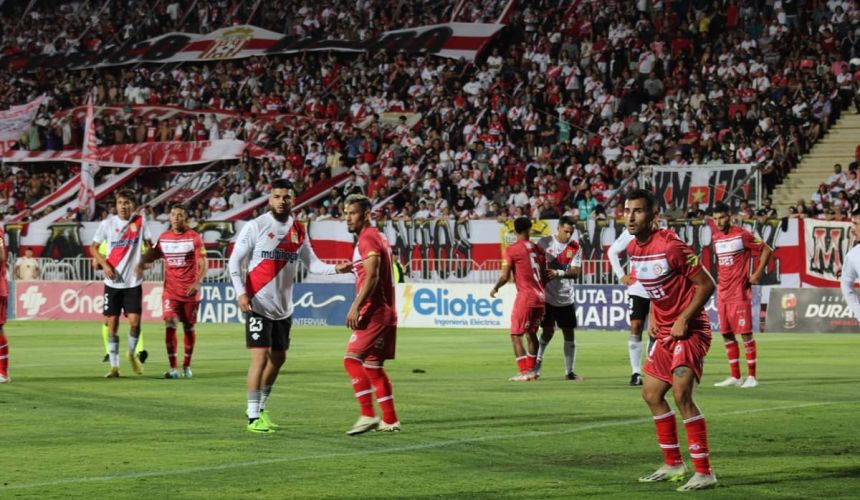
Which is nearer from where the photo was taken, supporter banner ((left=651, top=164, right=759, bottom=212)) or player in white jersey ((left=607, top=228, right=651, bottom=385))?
player in white jersey ((left=607, top=228, right=651, bottom=385))

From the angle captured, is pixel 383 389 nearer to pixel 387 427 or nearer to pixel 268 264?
pixel 387 427

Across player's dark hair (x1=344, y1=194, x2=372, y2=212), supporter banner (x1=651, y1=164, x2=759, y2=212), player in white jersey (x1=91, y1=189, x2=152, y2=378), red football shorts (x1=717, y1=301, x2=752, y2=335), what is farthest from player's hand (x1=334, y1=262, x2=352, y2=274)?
supporter banner (x1=651, y1=164, x2=759, y2=212)

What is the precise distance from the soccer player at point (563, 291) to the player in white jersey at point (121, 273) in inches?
223

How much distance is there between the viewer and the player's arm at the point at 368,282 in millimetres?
12602

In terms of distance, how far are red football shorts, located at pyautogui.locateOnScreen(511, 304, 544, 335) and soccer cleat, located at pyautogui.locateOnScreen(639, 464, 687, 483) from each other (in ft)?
30.6

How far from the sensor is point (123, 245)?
2002 centimetres

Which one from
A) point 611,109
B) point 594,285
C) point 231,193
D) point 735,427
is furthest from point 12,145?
point 735,427

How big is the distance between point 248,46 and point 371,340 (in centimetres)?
4263

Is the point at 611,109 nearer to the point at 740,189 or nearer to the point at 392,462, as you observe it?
the point at 740,189

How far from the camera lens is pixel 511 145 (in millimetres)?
41562

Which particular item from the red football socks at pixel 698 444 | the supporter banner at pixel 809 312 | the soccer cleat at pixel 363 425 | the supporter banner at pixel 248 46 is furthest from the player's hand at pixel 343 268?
the supporter banner at pixel 248 46

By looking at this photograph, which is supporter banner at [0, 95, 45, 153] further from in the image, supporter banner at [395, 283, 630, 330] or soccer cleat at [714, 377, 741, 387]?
soccer cleat at [714, 377, 741, 387]

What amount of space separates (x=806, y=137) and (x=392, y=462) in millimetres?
28651

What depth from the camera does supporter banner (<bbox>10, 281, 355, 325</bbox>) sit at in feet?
117
